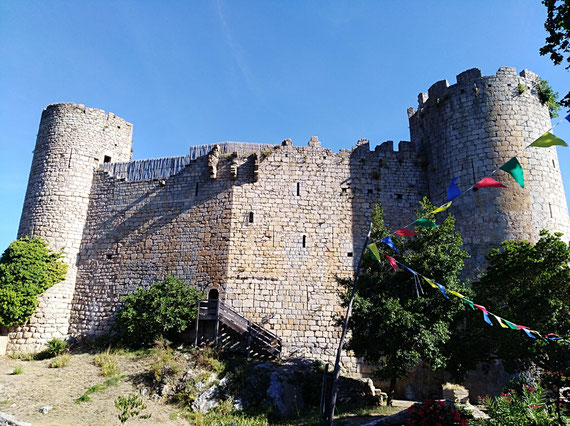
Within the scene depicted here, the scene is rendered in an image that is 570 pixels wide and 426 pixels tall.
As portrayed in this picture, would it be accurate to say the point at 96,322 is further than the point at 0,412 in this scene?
Yes

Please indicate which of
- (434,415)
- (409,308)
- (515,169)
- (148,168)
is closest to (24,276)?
(148,168)

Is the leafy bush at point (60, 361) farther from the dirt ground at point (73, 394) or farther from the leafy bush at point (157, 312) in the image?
the leafy bush at point (157, 312)

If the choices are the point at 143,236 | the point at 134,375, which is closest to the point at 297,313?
the point at 134,375

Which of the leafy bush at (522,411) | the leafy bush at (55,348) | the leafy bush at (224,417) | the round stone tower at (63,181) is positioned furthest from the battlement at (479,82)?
the leafy bush at (55,348)

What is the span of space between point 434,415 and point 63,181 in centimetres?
1700

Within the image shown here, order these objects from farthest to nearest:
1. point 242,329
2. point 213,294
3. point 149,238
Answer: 1. point 149,238
2. point 213,294
3. point 242,329

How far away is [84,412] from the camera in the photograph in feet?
36.7

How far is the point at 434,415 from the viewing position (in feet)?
26.7

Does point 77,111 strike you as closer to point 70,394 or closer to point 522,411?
point 70,394

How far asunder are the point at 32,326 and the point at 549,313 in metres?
17.1

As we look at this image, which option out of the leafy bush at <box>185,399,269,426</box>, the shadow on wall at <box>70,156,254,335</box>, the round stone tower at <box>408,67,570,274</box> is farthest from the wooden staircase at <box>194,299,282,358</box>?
the round stone tower at <box>408,67,570,274</box>

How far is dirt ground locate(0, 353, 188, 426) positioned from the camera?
10.9 meters

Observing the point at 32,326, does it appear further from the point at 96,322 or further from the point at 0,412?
the point at 0,412

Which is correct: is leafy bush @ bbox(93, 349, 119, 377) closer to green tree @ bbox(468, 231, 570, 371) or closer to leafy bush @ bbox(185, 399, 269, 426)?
leafy bush @ bbox(185, 399, 269, 426)
